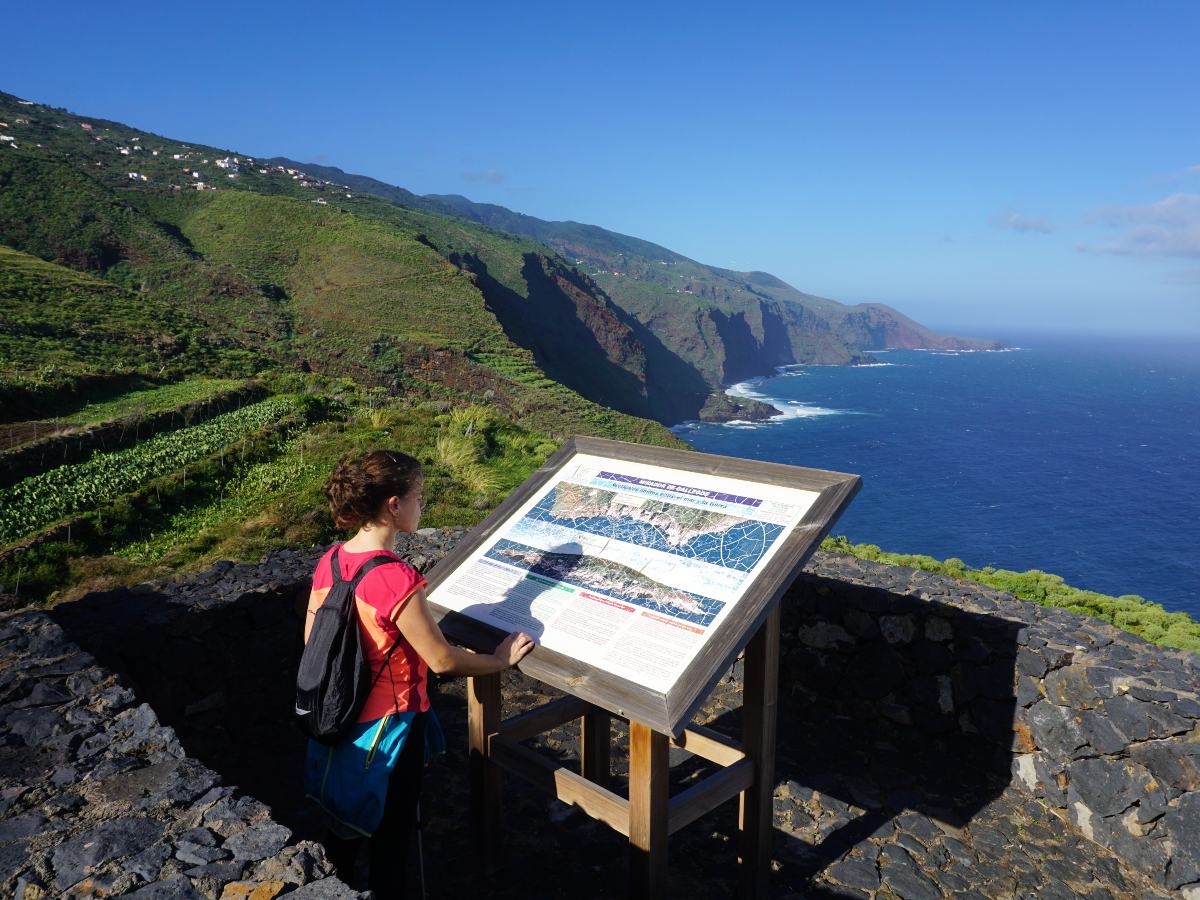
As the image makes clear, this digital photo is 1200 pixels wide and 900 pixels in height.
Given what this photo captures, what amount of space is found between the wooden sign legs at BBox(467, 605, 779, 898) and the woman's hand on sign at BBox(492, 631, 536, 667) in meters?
0.53

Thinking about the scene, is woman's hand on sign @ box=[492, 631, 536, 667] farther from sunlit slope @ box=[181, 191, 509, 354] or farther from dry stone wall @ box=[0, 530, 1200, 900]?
sunlit slope @ box=[181, 191, 509, 354]

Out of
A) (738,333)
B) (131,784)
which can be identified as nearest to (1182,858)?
(131,784)

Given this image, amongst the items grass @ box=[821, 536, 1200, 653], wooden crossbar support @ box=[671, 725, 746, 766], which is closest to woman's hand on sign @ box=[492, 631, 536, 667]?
wooden crossbar support @ box=[671, 725, 746, 766]

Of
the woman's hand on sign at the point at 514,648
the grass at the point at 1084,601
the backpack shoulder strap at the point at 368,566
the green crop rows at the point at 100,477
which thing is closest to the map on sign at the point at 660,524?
the woman's hand on sign at the point at 514,648

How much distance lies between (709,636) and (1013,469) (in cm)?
9881

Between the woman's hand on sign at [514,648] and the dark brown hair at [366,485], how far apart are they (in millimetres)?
793

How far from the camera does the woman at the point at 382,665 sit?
2.80 m

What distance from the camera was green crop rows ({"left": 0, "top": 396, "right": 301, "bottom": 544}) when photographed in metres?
8.59

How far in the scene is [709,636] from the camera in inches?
120

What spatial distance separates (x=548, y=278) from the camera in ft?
359

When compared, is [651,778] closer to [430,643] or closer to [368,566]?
[430,643]

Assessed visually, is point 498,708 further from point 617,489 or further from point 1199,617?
point 1199,617

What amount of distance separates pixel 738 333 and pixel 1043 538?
128282 mm

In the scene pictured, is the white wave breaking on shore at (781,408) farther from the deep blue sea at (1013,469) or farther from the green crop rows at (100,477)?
the green crop rows at (100,477)
